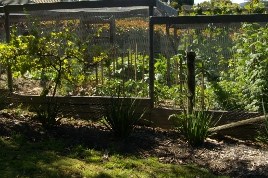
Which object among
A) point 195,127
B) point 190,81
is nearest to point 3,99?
point 190,81

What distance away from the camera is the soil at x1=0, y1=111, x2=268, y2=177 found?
5.88m

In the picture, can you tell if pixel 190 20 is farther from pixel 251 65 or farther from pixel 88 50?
pixel 88 50

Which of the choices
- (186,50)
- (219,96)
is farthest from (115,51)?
(219,96)

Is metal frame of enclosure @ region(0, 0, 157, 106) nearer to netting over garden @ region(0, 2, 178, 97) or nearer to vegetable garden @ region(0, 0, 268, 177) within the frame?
vegetable garden @ region(0, 0, 268, 177)

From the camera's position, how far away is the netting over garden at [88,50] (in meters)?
7.34

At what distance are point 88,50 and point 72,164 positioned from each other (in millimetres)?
2651

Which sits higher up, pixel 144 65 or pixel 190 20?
pixel 190 20

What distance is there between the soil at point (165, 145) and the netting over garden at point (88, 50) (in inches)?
33.7

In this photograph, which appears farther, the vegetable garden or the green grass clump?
the vegetable garden

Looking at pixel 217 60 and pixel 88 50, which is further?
pixel 88 50

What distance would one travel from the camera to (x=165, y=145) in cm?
665

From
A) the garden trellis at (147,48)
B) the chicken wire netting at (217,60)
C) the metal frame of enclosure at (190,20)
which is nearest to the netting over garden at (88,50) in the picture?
the garden trellis at (147,48)

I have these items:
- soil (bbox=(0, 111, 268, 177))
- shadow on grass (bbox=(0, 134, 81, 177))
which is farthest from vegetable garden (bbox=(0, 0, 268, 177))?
shadow on grass (bbox=(0, 134, 81, 177))

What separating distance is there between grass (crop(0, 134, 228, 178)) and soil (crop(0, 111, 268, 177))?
0.22 m
